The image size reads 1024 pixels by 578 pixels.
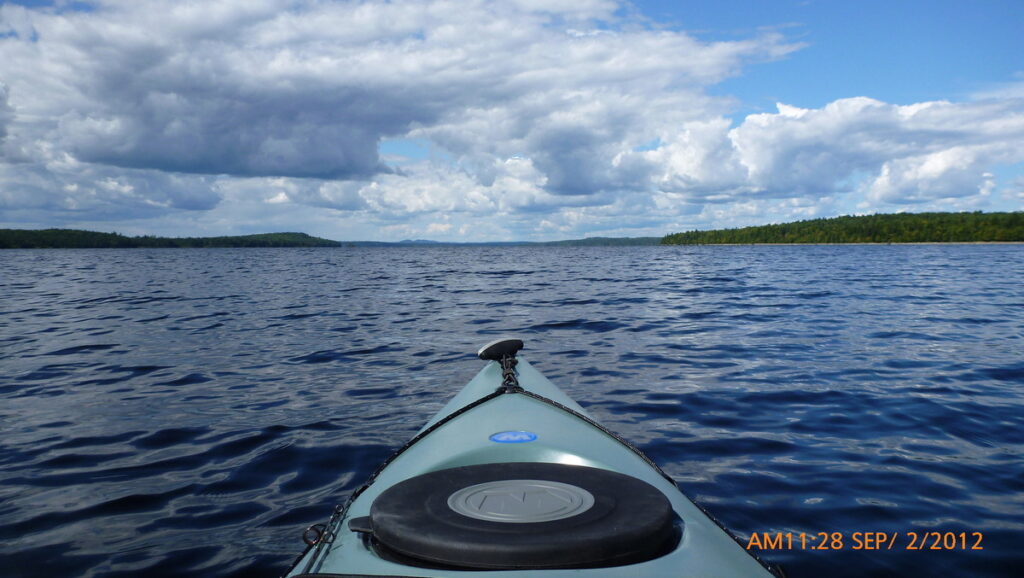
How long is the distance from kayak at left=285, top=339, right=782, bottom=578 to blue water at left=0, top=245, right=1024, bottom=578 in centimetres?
155

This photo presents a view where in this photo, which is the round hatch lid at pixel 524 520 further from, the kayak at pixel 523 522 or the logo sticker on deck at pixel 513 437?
the logo sticker on deck at pixel 513 437

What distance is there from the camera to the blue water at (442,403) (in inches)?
175

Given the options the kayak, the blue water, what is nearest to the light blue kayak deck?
the kayak

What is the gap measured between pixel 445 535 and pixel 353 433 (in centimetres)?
461

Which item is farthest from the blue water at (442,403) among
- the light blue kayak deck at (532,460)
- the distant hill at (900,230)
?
the distant hill at (900,230)

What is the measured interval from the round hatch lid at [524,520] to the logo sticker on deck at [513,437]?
49 centimetres

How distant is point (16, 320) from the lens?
54.0ft

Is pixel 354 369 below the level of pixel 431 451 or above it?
below

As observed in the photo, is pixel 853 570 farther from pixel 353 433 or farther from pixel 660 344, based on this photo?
pixel 660 344

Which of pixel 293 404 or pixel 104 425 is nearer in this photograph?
pixel 104 425

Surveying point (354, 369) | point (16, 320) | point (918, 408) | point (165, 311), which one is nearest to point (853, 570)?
point (918, 408)
